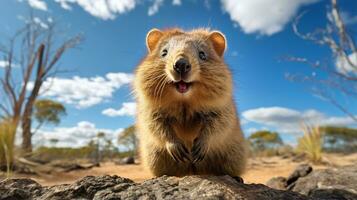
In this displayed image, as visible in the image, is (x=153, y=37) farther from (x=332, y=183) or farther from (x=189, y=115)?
(x=332, y=183)

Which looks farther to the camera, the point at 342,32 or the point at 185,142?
the point at 342,32

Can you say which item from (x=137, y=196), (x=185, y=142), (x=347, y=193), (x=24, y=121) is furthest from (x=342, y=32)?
(x=24, y=121)

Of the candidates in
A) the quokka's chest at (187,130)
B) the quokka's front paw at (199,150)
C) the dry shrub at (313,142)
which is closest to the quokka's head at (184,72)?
the quokka's chest at (187,130)

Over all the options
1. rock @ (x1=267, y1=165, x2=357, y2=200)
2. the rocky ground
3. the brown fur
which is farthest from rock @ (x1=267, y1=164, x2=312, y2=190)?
the rocky ground

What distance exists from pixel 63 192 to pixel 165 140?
121cm

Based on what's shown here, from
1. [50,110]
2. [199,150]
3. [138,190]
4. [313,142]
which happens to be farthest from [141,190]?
[50,110]

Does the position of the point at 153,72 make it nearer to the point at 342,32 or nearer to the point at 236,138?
the point at 236,138

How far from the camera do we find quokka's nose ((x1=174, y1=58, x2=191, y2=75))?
3.27 m

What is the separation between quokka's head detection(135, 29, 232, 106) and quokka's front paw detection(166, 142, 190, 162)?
43 cm

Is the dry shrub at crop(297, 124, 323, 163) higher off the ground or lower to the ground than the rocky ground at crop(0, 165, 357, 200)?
higher

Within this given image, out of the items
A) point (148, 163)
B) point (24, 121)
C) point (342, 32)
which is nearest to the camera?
point (148, 163)

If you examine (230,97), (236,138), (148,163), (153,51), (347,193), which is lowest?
(347,193)

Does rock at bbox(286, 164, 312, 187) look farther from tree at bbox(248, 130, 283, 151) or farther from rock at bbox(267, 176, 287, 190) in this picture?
tree at bbox(248, 130, 283, 151)

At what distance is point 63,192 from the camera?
2670 millimetres
